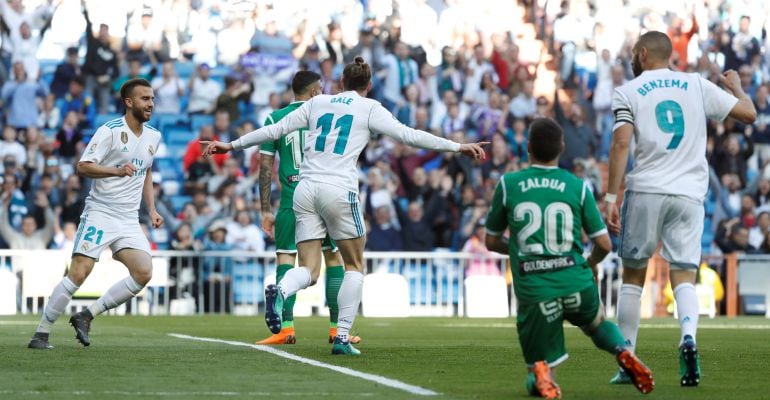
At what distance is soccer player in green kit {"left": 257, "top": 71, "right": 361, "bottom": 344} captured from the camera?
12.5 metres

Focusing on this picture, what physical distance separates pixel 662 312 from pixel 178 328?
32.2 ft

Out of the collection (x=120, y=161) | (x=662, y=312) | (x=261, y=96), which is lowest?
(x=662, y=312)

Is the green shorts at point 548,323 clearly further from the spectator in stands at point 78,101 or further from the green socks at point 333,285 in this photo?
the spectator in stands at point 78,101

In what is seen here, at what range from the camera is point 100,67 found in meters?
24.7

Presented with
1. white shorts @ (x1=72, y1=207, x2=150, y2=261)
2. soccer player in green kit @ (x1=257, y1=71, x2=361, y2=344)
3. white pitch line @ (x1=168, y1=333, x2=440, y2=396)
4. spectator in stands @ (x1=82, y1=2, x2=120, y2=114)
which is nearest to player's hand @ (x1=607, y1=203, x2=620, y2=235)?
white pitch line @ (x1=168, y1=333, x2=440, y2=396)

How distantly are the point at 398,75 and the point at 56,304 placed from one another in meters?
14.6

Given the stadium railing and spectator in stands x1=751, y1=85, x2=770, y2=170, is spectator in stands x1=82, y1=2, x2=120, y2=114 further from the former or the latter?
spectator in stands x1=751, y1=85, x2=770, y2=170

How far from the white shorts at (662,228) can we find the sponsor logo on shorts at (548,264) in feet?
3.98

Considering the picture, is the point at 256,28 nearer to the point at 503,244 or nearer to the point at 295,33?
the point at 295,33

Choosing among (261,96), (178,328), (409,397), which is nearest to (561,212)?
(409,397)

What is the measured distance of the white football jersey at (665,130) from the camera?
352 inches

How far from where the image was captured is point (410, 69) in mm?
25891

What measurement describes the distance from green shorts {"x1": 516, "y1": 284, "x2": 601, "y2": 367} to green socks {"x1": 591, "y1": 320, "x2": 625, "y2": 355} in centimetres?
19

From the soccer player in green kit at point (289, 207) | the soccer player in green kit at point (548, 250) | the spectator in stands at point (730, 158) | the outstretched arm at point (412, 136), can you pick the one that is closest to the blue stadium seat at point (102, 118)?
the spectator in stands at point (730, 158)
